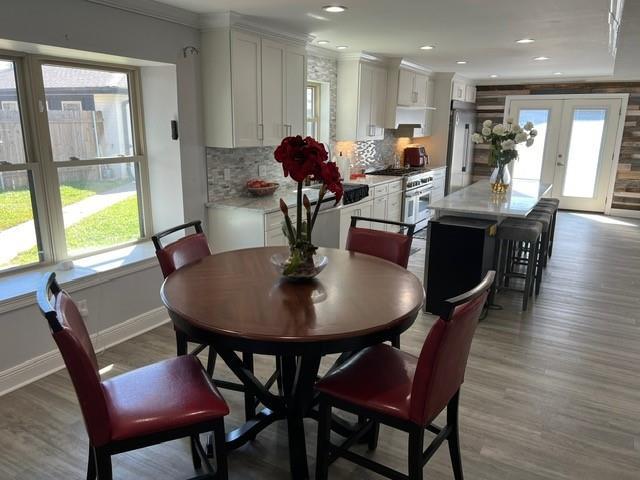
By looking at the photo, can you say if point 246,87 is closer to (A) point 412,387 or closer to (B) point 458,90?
(A) point 412,387

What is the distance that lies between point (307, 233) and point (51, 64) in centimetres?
221

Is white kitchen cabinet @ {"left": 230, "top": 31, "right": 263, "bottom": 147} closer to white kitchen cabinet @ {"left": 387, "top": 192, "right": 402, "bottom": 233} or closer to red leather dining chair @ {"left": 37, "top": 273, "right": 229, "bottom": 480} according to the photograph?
red leather dining chair @ {"left": 37, "top": 273, "right": 229, "bottom": 480}

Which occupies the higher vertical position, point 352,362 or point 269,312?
point 269,312

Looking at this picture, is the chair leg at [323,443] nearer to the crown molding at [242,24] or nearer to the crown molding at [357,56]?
the crown molding at [242,24]

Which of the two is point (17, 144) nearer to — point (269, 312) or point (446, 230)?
point (269, 312)

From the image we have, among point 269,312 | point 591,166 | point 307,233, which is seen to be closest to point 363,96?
point 307,233

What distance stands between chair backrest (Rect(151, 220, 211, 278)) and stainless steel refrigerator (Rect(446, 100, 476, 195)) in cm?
607

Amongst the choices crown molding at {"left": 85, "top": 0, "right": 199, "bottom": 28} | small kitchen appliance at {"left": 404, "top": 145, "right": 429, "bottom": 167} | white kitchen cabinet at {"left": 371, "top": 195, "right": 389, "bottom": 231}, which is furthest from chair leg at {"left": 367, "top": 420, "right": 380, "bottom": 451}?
small kitchen appliance at {"left": 404, "top": 145, "right": 429, "bottom": 167}

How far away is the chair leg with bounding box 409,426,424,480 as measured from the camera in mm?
1615

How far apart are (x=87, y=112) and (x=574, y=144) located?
8.02 m

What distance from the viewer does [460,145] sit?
8250mm

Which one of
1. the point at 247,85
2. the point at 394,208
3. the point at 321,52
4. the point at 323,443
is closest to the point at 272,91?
the point at 247,85

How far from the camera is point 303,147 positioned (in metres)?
1.84

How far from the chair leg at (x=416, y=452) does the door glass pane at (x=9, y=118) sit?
9.08ft
